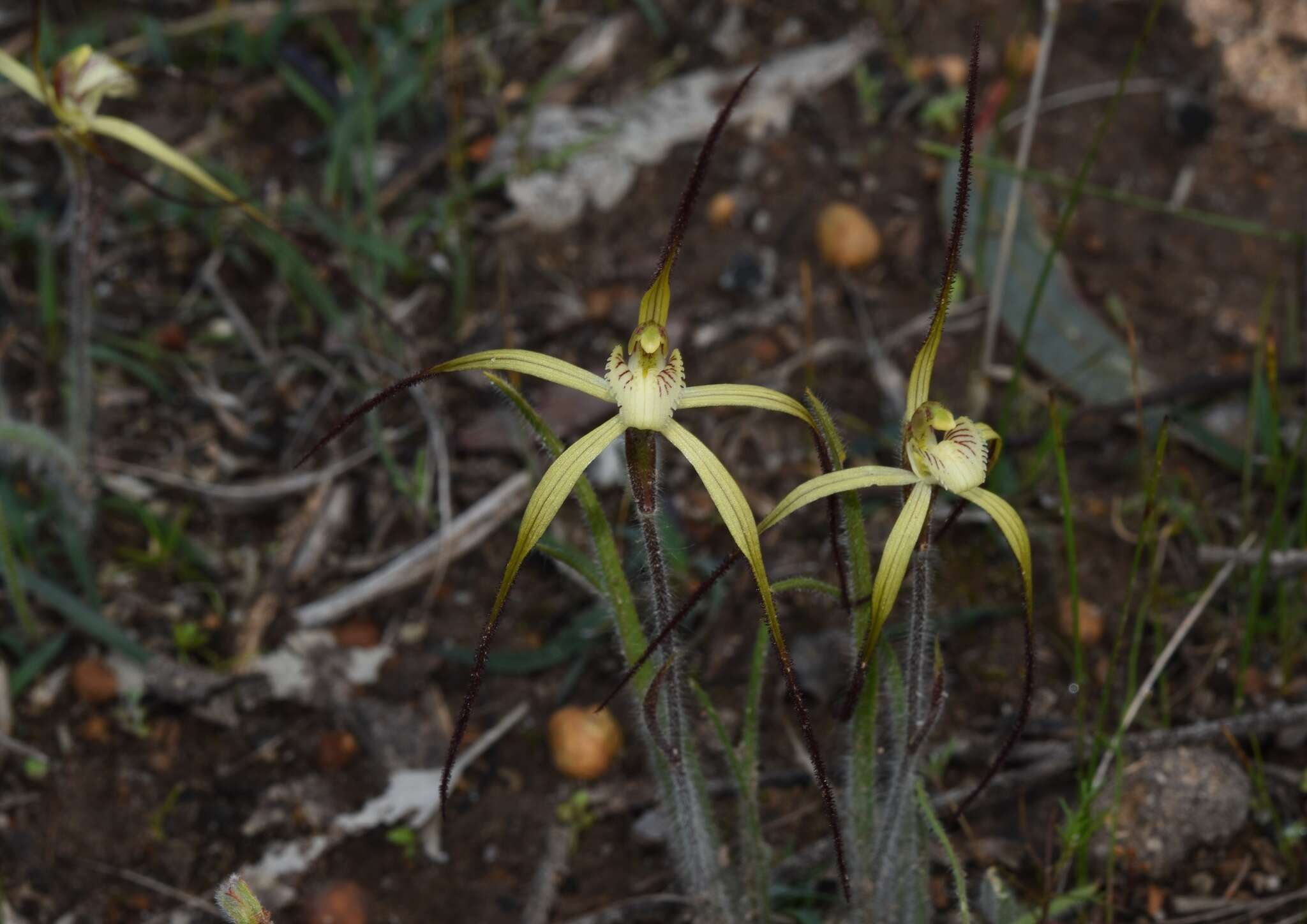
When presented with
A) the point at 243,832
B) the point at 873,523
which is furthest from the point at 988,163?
the point at 243,832

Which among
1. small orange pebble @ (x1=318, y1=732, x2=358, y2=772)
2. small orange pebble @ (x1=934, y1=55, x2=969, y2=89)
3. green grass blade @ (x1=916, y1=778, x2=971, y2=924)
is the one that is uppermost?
small orange pebble @ (x1=934, y1=55, x2=969, y2=89)

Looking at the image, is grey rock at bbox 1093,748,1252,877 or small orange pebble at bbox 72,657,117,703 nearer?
grey rock at bbox 1093,748,1252,877

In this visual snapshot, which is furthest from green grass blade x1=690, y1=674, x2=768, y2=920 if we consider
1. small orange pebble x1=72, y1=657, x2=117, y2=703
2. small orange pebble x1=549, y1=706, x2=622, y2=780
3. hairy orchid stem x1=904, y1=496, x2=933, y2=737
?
small orange pebble x1=72, y1=657, x2=117, y2=703

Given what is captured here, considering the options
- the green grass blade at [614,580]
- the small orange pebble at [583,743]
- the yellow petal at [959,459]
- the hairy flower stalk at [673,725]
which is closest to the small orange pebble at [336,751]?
the small orange pebble at [583,743]

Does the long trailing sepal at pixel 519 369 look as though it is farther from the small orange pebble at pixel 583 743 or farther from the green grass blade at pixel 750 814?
the small orange pebble at pixel 583 743

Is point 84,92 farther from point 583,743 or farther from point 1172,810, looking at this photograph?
point 1172,810

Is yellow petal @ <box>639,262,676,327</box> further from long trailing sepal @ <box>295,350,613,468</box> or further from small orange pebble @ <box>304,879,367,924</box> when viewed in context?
small orange pebble @ <box>304,879,367,924</box>
